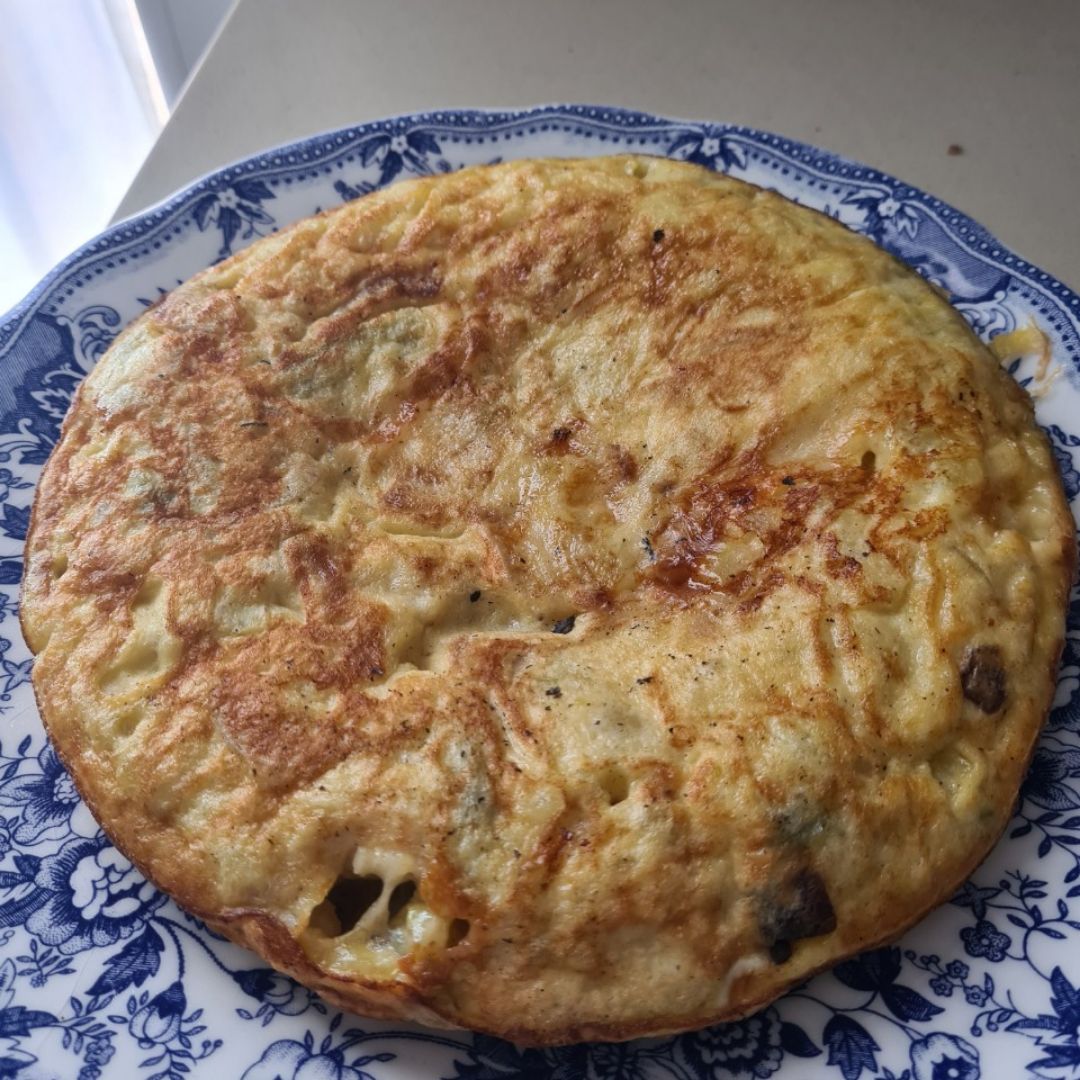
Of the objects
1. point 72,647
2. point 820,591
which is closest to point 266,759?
point 72,647

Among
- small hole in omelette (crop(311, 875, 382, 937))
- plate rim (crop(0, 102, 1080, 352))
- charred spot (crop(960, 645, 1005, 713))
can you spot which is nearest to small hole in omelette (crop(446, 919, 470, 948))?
small hole in omelette (crop(311, 875, 382, 937))

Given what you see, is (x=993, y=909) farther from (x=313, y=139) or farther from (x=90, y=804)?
(x=313, y=139)

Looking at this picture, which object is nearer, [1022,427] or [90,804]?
[90,804]

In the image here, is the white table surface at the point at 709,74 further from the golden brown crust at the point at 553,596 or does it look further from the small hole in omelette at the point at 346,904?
the small hole in omelette at the point at 346,904

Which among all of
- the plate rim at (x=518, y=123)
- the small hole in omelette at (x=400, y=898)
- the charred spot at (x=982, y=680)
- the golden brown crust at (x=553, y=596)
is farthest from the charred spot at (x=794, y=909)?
the plate rim at (x=518, y=123)

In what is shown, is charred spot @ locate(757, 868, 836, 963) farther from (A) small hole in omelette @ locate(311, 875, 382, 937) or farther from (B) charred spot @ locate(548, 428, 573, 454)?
(B) charred spot @ locate(548, 428, 573, 454)

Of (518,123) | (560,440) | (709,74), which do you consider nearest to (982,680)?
(560,440)

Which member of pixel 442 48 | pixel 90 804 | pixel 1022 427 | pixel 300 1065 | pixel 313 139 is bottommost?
pixel 300 1065

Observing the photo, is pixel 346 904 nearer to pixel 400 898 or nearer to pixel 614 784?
pixel 400 898

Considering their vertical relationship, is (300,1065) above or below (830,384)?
below
